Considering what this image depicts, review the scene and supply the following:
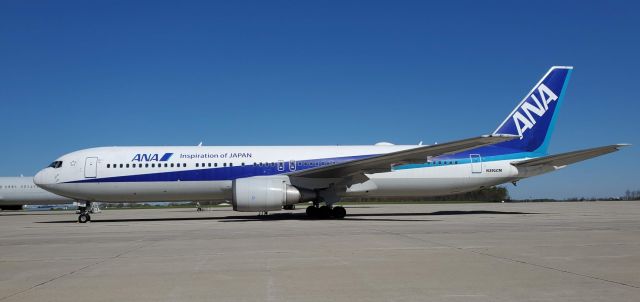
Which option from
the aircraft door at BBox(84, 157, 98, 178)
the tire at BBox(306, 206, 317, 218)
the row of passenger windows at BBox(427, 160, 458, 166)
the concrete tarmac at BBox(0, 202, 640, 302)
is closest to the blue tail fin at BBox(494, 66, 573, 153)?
the row of passenger windows at BBox(427, 160, 458, 166)

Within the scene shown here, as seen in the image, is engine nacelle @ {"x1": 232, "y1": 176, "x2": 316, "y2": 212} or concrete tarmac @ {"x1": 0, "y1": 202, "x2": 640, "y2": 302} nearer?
concrete tarmac @ {"x1": 0, "y1": 202, "x2": 640, "y2": 302}

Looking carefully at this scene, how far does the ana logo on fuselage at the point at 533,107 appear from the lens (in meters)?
22.1

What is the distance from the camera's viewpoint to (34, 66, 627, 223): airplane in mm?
18188

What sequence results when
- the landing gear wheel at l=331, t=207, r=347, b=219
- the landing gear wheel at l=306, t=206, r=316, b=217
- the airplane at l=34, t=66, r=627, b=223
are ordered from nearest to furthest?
the airplane at l=34, t=66, r=627, b=223, the landing gear wheel at l=331, t=207, r=347, b=219, the landing gear wheel at l=306, t=206, r=316, b=217

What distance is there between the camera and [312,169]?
1811cm

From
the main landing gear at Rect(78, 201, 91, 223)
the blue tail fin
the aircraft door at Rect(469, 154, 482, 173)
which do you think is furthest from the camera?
A: the blue tail fin

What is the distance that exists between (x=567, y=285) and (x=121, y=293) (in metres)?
4.69

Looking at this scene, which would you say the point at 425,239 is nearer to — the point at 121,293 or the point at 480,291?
the point at 480,291

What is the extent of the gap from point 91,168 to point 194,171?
4050 millimetres

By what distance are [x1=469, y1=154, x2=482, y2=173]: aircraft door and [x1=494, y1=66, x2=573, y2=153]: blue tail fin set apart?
1.37 metres

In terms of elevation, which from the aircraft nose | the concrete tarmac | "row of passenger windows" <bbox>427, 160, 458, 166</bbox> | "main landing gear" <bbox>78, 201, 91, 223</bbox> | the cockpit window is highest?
the cockpit window

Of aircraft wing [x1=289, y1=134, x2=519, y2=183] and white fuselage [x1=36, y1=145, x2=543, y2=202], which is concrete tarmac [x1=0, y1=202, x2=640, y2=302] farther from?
white fuselage [x1=36, y1=145, x2=543, y2=202]

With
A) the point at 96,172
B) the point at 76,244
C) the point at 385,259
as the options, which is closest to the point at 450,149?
the point at 385,259

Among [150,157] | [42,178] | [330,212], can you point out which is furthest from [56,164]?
[330,212]
